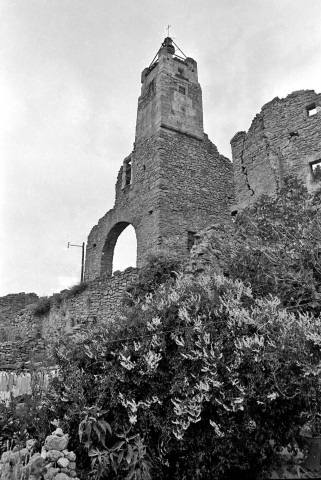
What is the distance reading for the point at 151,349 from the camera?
151 inches

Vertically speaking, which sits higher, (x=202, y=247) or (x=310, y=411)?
(x=202, y=247)

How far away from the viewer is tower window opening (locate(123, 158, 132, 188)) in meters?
16.5

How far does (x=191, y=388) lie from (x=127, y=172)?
14101 millimetres

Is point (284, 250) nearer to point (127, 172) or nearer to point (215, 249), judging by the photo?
point (215, 249)

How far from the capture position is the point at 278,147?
11.3 m

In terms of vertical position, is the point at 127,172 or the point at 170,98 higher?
the point at 170,98

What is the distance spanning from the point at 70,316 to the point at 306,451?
954cm

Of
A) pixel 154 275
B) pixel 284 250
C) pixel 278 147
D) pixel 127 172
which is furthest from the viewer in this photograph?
pixel 127 172

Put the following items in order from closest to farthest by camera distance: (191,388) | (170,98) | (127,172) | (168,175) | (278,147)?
1. (191,388)
2. (278,147)
3. (168,175)
4. (170,98)
5. (127,172)

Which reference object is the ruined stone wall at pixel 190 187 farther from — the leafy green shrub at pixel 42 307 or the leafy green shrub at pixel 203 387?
the leafy green shrub at pixel 203 387

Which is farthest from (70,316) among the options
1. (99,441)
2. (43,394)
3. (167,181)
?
(99,441)

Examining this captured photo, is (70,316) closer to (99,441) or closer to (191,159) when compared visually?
(191,159)

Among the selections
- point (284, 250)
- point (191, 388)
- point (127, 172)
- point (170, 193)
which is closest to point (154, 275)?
point (284, 250)

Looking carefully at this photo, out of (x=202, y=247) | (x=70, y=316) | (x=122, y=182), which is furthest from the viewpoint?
(x=122, y=182)
